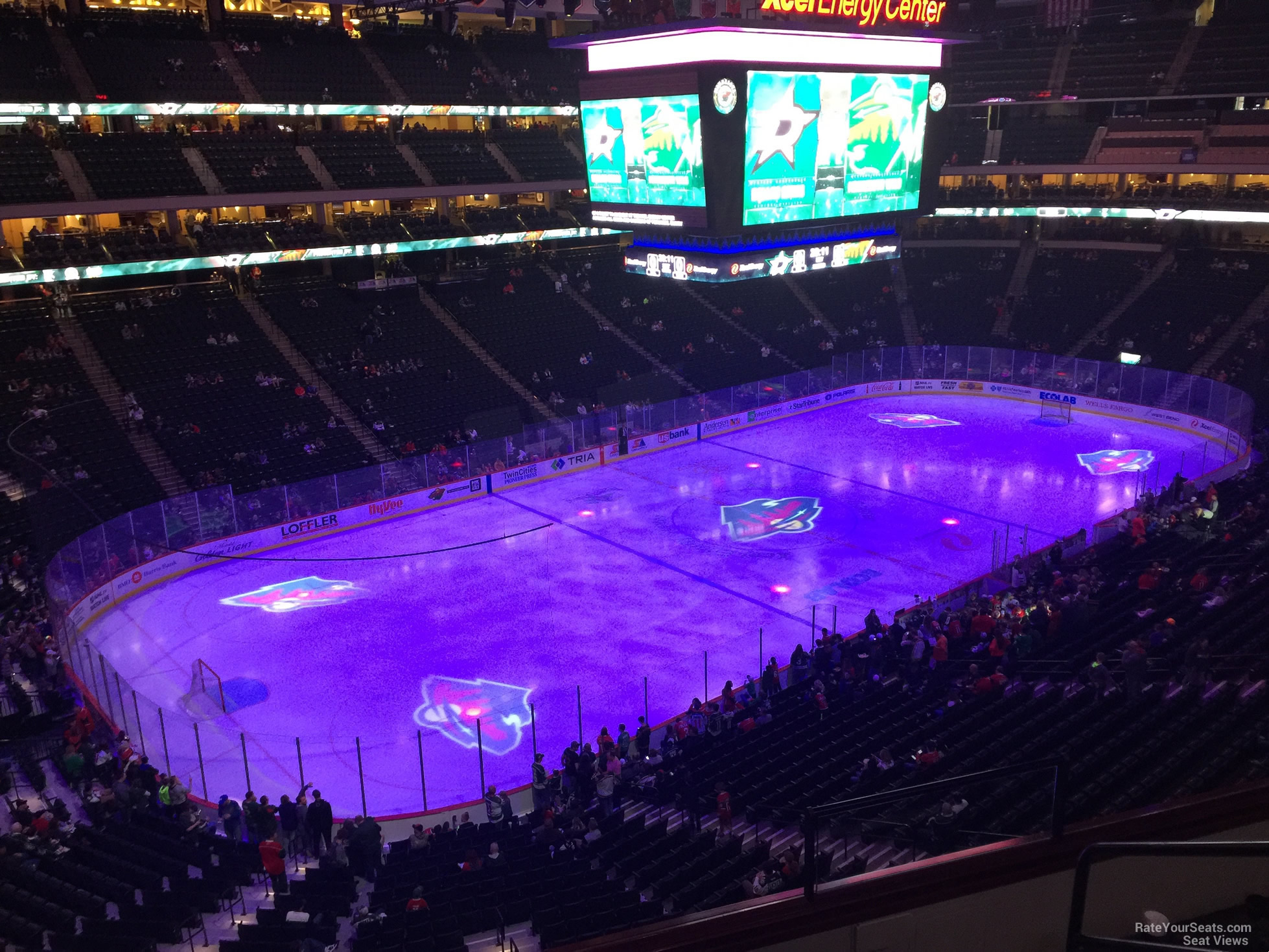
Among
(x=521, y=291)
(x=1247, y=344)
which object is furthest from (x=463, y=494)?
(x=1247, y=344)

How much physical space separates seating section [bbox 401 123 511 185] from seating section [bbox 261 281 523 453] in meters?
5.58

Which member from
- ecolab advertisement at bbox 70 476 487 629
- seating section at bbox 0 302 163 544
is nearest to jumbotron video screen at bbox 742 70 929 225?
ecolab advertisement at bbox 70 476 487 629

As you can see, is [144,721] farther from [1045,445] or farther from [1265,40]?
[1265,40]

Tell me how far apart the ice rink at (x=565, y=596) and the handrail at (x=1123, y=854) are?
49.9 ft

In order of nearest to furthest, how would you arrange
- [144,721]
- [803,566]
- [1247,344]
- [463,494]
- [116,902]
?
[116,902]
[144,721]
[803,566]
[463,494]
[1247,344]

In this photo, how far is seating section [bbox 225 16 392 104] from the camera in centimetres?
4103

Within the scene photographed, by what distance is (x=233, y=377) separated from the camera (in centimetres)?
3491

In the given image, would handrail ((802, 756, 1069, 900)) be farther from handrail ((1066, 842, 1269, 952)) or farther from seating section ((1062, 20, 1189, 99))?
seating section ((1062, 20, 1189, 99))

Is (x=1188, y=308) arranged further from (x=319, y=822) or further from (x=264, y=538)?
(x=319, y=822)

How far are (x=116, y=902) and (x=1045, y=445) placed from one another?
110ft

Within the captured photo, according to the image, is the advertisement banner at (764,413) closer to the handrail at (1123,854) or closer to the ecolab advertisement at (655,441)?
the ecolab advertisement at (655,441)

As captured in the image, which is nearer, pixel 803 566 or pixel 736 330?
pixel 803 566

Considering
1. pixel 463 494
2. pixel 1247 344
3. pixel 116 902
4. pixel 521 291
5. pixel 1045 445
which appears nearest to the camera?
pixel 116 902

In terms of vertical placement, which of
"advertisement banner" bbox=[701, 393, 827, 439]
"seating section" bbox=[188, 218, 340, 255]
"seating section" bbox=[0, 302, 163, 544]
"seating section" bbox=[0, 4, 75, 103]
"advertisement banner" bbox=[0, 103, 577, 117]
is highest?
"seating section" bbox=[0, 4, 75, 103]
